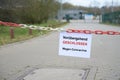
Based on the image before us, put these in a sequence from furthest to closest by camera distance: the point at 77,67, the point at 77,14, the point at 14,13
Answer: the point at 77,14
the point at 14,13
the point at 77,67

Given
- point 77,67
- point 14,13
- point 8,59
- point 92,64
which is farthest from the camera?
point 14,13

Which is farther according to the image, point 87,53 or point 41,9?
point 41,9

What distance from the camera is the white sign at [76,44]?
9.58 meters

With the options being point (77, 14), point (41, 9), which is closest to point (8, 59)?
point (41, 9)

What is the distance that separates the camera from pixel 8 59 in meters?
13.0

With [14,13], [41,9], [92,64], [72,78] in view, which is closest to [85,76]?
[72,78]

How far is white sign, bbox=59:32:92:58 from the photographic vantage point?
9578 millimetres

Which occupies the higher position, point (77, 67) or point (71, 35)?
point (71, 35)

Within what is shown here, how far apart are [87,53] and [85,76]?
65cm

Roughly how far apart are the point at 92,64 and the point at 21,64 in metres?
2.41

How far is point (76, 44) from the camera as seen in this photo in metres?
9.70

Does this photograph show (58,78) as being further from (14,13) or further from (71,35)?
(14,13)

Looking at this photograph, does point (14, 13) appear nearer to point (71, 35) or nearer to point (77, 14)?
point (71, 35)

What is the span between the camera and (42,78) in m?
9.05
